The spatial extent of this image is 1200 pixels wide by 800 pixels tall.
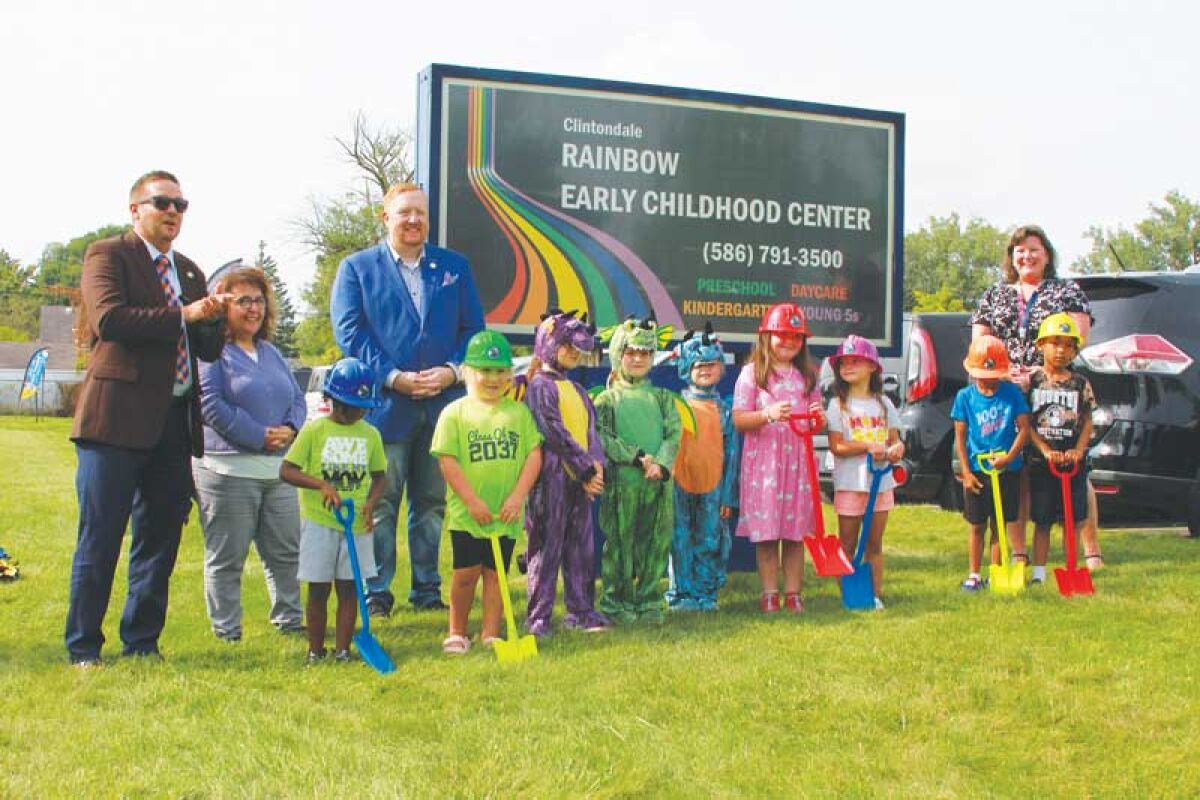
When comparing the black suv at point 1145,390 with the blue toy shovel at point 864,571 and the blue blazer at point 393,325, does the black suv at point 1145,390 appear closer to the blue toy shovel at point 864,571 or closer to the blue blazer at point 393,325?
the blue toy shovel at point 864,571

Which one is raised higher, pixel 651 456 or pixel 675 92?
pixel 675 92

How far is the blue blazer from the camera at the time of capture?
5961 millimetres

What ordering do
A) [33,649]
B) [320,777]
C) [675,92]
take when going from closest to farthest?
[320,777] → [33,649] → [675,92]

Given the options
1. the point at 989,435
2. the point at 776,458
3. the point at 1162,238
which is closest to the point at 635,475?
the point at 776,458

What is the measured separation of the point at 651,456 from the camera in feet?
19.0

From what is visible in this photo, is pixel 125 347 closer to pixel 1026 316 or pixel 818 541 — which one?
pixel 818 541

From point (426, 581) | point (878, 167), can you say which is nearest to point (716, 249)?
point (878, 167)

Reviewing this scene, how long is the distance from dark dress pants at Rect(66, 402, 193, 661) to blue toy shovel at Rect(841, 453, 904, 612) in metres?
3.26

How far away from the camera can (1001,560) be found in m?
6.55

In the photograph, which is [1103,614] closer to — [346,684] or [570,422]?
[570,422]

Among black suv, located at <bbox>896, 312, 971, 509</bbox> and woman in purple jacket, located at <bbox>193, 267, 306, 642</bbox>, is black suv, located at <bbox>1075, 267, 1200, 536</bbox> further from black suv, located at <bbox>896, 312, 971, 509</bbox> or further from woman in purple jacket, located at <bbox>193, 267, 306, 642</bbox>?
woman in purple jacket, located at <bbox>193, 267, 306, 642</bbox>

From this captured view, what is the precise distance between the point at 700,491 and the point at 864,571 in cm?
94

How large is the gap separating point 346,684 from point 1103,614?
141 inches

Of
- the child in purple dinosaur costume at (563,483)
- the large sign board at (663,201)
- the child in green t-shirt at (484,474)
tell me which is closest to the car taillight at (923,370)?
the large sign board at (663,201)
